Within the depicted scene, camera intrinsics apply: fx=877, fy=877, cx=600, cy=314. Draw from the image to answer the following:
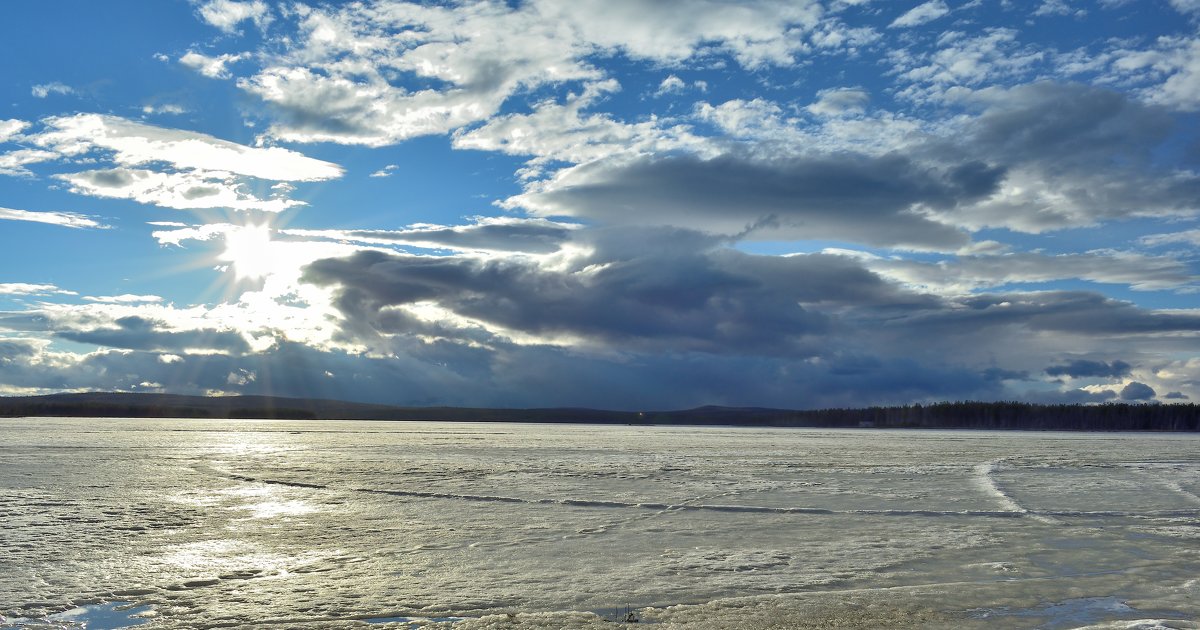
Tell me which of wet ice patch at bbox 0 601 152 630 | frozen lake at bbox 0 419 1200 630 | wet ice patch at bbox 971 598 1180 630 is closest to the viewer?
wet ice patch at bbox 0 601 152 630

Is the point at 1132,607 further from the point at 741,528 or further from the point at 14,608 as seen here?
the point at 14,608

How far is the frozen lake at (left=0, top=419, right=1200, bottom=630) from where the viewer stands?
8.20 metres

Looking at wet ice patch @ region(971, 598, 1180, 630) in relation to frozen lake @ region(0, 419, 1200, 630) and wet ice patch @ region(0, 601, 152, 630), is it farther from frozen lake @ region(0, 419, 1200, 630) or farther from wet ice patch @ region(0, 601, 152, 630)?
wet ice patch @ region(0, 601, 152, 630)

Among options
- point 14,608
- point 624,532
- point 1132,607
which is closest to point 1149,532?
point 1132,607

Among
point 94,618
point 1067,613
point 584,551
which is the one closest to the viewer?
point 94,618

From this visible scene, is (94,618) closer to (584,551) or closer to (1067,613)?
(584,551)

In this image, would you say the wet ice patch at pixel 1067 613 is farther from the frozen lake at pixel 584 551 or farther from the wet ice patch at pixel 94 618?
the wet ice patch at pixel 94 618

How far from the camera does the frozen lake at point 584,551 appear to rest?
323 inches

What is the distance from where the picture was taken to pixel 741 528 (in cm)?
1355

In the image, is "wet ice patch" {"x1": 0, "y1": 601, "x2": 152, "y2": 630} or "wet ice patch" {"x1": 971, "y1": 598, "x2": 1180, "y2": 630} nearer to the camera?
"wet ice patch" {"x1": 0, "y1": 601, "x2": 152, "y2": 630}

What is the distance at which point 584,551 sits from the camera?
37.4 feet

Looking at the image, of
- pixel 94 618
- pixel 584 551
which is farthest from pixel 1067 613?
pixel 94 618

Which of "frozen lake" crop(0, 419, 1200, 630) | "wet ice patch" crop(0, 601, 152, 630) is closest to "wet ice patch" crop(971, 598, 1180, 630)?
"frozen lake" crop(0, 419, 1200, 630)

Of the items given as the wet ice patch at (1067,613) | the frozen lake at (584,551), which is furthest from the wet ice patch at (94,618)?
the wet ice patch at (1067,613)
